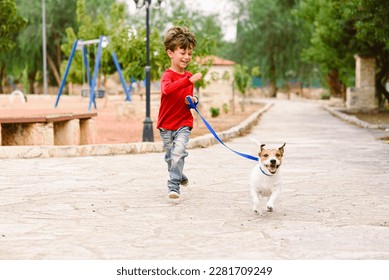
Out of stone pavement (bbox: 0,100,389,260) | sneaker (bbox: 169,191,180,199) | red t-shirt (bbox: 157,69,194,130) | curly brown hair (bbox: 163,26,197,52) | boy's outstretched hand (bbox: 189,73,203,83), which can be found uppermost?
curly brown hair (bbox: 163,26,197,52)

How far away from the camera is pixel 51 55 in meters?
56.5

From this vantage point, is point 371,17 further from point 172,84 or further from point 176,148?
point 172,84

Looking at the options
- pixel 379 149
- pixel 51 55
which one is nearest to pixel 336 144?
pixel 379 149

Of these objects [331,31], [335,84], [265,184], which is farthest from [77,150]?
[335,84]

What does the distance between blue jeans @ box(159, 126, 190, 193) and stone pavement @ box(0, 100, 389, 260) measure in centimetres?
25

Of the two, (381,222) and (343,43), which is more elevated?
(343,43)

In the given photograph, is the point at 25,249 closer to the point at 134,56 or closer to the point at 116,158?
the point at 116,158

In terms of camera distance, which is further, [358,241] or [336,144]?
[336,144]

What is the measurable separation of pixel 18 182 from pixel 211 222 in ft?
11.5

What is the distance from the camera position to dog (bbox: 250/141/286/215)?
6.13 meters

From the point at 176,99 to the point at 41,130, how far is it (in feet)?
22.5

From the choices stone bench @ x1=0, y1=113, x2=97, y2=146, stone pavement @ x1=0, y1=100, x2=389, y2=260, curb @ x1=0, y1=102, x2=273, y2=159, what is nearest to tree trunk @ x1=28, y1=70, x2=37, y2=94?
stone bench @ x1=0, y1=113, x2=97, y2=146

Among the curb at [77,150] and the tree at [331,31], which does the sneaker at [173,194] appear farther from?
the tree at [331,31]

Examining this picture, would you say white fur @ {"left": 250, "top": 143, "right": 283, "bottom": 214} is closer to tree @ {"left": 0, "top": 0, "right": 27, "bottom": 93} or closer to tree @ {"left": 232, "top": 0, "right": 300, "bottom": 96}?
tree @ {"left": 0, "top": 0, "right": 27, "bottom": 93}
